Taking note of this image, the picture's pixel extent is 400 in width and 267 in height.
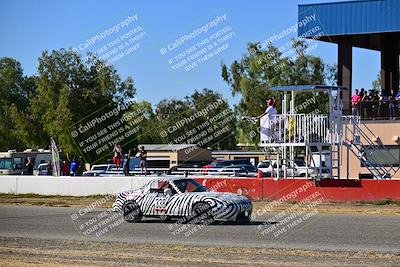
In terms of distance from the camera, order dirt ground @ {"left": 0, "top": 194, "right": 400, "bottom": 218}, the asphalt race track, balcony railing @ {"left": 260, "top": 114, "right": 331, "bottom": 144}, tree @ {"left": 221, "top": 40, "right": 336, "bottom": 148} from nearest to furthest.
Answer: the asphalt race track, dirt ground @ {"left": 0, "top": 194, "right": 400, "bottom": 218}, balcony railing @ {"left": 260, "top": 114, "right": 331, "bottom": 144}, tree @ {"left": 221, "top": 40, "right": 336, "bottom": 148}

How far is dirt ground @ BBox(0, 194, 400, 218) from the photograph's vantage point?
26981 millimetres

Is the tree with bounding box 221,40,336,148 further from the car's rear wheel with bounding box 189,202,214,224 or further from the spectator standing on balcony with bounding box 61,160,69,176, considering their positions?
the car's rear wheel with bounding box 189,202,214,224

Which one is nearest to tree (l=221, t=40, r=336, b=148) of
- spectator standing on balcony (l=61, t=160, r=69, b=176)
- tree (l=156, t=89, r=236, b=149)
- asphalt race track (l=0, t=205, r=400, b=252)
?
tree (l=156, t=89, r=236, b=149)

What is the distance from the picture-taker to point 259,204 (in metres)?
29.8

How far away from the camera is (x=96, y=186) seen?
35625 millimetres

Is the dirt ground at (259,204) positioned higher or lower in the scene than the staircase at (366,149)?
lower

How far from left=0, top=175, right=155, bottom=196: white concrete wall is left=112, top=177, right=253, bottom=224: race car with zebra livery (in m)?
9.75

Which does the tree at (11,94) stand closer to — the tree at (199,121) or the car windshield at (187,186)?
the tree at (199,121)

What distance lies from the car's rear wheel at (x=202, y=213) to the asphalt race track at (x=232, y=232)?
32 centimetres

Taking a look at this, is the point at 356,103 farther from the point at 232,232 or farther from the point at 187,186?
the point at 232,232

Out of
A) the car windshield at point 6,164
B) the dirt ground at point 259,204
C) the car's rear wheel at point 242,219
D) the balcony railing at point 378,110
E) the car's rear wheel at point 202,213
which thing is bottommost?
the car windshield at point 6,164

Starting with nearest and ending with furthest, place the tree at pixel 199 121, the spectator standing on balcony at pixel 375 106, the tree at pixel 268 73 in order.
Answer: the spectator standing on balcony at pixel 375 106 < the tree at pixel 268 73 < the tree at pixel 199 121

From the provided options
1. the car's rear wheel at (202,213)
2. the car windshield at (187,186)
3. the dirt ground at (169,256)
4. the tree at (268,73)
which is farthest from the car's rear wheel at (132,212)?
the tree at (268,73)

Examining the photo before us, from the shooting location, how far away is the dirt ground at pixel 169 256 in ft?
46.5
